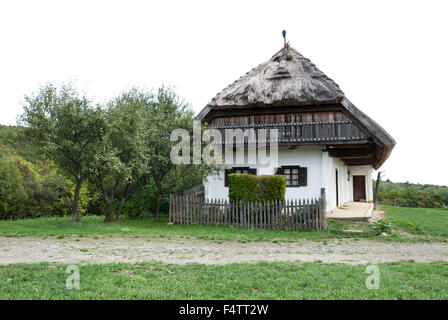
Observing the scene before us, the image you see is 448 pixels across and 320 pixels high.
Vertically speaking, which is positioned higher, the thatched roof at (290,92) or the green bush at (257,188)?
the thatched roof at (290,92)

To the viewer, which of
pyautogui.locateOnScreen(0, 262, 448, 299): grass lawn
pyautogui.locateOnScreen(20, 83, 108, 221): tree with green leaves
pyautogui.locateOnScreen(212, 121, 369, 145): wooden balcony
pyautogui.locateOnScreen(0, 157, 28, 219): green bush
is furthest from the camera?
pyautogui.locateOnScreen(0, 157, 28, 219): green bush

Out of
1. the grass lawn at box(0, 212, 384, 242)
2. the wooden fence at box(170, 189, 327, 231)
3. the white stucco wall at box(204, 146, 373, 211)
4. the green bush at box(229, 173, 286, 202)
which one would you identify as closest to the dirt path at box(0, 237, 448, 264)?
the grass lawn at box(0, 212, 384, 242)

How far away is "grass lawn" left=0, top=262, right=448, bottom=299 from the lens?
475 centimetres

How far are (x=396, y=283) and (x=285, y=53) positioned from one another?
1672 centimetres

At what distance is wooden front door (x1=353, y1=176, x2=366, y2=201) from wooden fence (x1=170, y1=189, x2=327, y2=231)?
18.6 meters

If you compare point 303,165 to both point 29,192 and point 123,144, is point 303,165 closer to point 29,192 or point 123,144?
point 123,144

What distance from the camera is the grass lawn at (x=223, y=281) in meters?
4.75

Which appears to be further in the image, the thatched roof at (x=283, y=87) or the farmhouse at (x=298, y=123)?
the thatched roof at (x=283, y=87)

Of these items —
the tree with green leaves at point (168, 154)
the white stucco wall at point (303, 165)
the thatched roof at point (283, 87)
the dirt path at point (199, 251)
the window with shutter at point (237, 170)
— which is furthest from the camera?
the window with shutter at point (237, 170)

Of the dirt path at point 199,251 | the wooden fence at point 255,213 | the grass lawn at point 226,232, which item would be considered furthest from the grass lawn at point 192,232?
the dirt path at point 199,251

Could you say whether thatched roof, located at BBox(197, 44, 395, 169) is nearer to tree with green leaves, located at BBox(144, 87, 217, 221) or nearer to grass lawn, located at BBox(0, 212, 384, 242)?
tree with green leaves, located at BBox(144, 87, 217, 221)

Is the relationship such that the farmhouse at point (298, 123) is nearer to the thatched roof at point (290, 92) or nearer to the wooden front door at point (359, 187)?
the thatched roof at point (290, 92)

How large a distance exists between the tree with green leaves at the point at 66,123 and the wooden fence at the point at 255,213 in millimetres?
3890

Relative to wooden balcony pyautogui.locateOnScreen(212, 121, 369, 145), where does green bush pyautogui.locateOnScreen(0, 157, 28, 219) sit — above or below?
below
